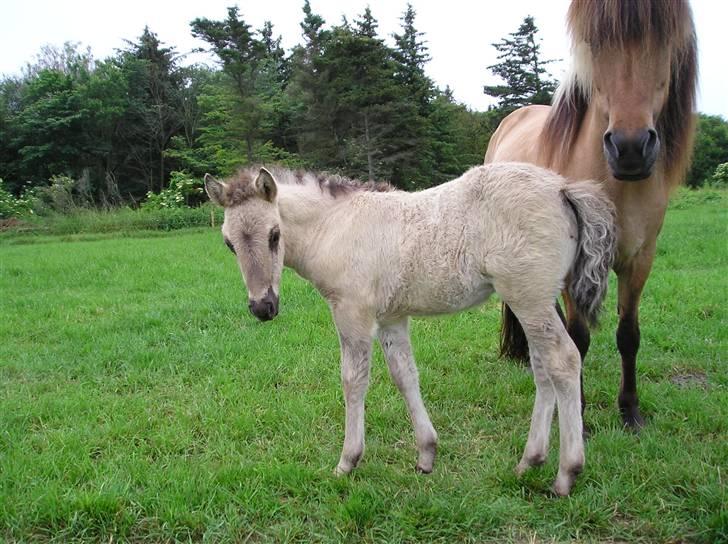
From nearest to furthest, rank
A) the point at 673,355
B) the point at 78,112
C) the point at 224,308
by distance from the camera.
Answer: the point at 673,355
the point at 224,308
the point at 78,112

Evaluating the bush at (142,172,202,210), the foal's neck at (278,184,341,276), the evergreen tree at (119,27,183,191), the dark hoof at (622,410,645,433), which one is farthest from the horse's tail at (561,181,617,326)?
the evergreen tree at (119,27,183,191)

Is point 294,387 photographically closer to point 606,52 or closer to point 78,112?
point 606,52

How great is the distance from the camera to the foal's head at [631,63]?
2838 mm

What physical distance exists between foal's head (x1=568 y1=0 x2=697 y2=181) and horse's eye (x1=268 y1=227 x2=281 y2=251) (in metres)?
1.79

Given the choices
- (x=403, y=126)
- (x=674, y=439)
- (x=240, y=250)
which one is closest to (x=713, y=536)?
(x=674, y=439)

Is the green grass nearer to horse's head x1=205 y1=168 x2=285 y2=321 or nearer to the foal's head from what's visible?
horse's head x1=205 y1=168 x2=285 y2=321

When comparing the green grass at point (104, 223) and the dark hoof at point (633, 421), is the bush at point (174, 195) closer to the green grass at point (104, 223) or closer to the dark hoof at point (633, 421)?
the green grass at point (104, 223)

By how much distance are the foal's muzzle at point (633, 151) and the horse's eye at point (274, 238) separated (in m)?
1.80

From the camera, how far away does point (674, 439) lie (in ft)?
11.3

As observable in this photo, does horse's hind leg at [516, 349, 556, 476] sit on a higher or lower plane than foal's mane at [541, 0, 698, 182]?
lower

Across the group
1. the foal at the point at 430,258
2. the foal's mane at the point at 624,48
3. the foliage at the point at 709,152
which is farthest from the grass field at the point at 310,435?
the foliage at the point at 709,152

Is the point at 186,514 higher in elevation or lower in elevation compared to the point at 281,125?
lower

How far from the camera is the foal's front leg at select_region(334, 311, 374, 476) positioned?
10.3ft

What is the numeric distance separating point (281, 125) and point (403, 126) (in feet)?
21.8
